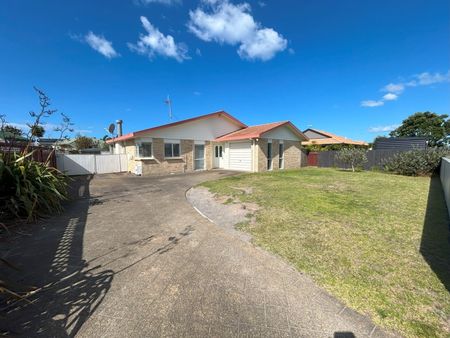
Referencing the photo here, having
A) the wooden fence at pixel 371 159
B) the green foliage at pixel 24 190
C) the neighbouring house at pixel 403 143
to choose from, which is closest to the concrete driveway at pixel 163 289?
the green foliage at pixel 24 190

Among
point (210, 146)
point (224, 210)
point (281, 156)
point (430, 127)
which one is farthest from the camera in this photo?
point (430, 127)

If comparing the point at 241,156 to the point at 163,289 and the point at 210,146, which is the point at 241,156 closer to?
the point at 210,146

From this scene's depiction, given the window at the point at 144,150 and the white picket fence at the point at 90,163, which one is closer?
the window at the point at 144,150

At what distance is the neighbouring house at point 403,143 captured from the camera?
1606 cm

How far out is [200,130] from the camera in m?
16.7

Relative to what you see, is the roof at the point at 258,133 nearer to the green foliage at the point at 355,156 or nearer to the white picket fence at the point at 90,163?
the green foliage at the point at 355,156

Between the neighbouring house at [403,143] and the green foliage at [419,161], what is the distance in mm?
2889

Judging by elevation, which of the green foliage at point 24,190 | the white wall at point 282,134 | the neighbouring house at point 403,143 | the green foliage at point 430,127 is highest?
Result: the green foliage at point 430,127

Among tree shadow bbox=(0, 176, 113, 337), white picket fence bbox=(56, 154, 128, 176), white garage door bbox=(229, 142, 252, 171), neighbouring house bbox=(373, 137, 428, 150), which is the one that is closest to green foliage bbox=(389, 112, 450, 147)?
neighbouring house bbox=(373, 137, 428, 150)

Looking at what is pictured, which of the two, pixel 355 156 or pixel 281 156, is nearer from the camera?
pixel 355 156

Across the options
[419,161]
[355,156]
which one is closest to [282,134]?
[355,156]

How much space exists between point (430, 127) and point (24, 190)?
175ft

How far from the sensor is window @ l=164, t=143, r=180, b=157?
14.9 metres

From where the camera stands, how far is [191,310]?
2266 millimetres
